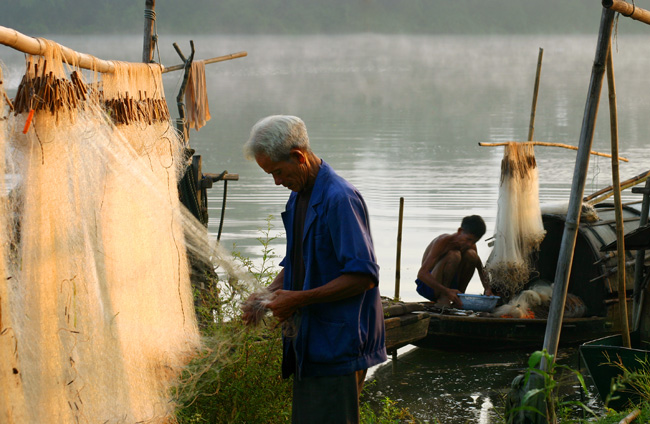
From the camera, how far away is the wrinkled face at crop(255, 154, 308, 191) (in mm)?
2885

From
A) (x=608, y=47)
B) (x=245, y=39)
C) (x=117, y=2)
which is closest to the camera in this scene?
(x=608, y=47)

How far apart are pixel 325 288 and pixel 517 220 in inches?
204

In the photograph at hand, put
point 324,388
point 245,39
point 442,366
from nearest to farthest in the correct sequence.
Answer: point 324,388, point 442,366, point 245,39

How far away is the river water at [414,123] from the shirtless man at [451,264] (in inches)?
24.7

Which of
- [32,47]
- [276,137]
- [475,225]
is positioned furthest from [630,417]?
[475,225]

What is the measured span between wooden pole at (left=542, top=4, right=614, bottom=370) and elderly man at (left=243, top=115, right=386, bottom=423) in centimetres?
166

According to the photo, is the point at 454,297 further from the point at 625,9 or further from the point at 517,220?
the point at 625,9

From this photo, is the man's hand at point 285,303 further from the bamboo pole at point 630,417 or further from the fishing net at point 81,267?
the bamboo pole at point 630,417

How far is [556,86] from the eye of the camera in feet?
155

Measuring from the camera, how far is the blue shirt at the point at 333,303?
283cm

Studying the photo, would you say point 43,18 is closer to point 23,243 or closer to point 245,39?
point 245,39

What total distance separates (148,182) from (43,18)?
1917 inches

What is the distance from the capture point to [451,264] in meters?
7.88

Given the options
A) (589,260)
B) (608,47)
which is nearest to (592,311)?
(589,260)
